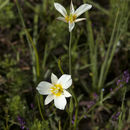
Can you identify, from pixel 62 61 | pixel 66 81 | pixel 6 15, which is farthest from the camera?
pixel 6 15

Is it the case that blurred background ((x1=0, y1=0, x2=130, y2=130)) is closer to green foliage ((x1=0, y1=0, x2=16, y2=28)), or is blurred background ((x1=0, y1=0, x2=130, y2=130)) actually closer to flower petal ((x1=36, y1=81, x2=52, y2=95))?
green foliage ((x1=0, y1=0, x2=16, y2=28))

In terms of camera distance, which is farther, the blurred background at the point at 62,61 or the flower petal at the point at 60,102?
the blurred background at the point at 62,61

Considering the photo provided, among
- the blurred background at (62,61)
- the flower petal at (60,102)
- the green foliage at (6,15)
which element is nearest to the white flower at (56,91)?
the flower petal at (60,102)

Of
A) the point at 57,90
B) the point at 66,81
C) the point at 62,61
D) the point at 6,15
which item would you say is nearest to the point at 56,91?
the point at 57,90

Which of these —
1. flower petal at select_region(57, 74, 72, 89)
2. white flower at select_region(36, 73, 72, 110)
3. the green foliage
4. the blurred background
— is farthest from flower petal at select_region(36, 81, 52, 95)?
the green foliage

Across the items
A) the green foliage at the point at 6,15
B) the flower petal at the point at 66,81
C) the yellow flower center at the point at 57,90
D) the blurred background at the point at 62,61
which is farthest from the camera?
the green foliage at the point at 6,15

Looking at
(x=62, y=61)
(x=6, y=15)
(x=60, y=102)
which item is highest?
(x=6, y=15)

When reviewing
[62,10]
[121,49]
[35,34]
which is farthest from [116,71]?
[62,10]

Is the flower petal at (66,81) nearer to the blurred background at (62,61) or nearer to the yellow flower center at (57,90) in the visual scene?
the yellow flower center at (57,90)

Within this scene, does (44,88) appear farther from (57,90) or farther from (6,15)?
(6,15)
